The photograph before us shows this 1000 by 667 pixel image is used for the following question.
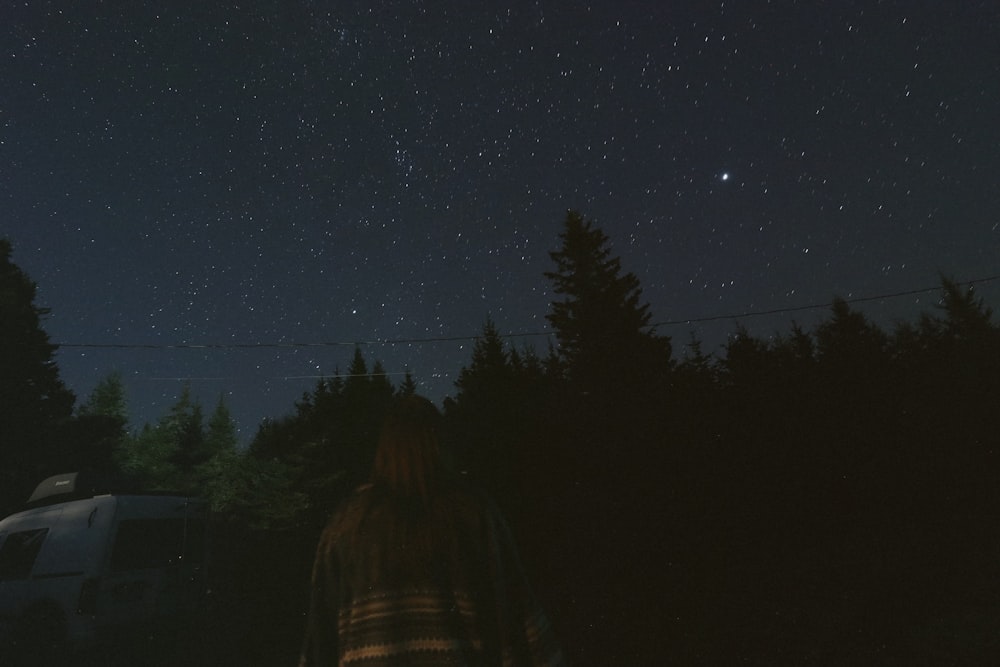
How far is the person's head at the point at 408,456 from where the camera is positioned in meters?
2.18

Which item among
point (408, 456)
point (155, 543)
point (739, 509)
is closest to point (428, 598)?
point (408, 456)

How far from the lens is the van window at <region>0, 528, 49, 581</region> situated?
26.7ft

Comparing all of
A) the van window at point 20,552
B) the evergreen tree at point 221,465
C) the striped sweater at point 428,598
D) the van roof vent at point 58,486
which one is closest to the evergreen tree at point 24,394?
the evergreen tree at point 221,465

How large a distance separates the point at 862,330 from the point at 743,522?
11605mm

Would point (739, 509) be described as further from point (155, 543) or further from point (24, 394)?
point (24, 394)

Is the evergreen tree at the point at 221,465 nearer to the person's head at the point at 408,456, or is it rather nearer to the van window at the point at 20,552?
the van window at the point at 20,552

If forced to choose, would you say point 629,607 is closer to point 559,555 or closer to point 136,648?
point 559,555

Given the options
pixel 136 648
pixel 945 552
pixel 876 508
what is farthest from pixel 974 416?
pixel 136 648

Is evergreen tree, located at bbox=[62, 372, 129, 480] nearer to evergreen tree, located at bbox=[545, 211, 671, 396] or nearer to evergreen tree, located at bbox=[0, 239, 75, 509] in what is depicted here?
evergreen tree, located at bbox=[0, 239, 75, 509]

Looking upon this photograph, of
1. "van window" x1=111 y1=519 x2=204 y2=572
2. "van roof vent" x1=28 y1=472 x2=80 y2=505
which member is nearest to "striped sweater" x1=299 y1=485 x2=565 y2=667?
"van window" x1=111 y1=519 x2=204 y2=572

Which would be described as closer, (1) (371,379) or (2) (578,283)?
(2) (578,283)

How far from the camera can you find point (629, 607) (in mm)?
8516

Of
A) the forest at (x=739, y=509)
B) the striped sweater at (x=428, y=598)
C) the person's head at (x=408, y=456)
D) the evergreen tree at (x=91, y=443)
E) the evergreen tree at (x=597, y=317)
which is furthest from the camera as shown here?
the evergreen tree at (x=91, y=443)

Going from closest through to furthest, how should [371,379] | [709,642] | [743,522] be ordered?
[709,642] → [743,522] → [371,379]
